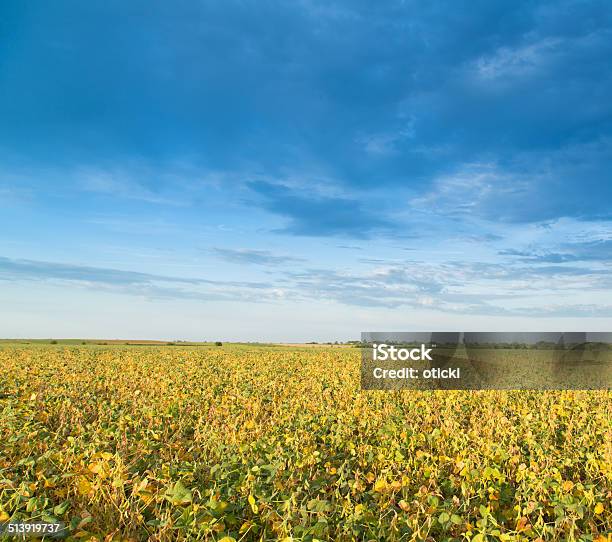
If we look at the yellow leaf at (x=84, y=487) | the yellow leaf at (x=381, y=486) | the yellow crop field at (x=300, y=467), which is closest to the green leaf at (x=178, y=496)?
the yellow crop field at (x=300, y=467)

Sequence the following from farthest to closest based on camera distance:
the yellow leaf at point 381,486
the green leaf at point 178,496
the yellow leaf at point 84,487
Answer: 1. the yellow leaf at point 381,486
2. the yellow leaf at point 84,487
3. the green leaf at point 178,496

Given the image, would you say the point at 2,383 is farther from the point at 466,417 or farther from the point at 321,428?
the point at 466,417

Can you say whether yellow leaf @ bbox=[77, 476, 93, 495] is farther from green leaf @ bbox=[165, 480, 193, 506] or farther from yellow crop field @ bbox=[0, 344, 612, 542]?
green leaf @ bbox=[165, 480, 193, 506]

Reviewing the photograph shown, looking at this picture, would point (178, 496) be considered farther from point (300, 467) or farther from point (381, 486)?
point (381, 486)

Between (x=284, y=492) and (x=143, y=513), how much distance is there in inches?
70.3

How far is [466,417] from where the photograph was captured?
11.8m

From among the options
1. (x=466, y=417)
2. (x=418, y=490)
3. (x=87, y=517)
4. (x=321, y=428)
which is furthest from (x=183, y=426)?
(x=466, y=417)

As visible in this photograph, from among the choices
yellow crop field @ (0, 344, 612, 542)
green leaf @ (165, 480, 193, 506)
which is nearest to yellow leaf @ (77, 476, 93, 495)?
yellow crop field @ (0, 344, 612, 542)

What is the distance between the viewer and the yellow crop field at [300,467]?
5449 millimetres

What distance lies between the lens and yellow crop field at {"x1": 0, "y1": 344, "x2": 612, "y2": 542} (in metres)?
5.45

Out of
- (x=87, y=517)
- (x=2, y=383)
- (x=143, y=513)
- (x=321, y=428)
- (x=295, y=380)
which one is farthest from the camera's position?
(x=295, y=380)

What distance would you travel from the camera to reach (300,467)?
276 inches

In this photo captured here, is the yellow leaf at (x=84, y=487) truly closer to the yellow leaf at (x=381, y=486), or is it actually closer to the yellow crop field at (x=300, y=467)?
the yellow crop field at (x=300, y=467)

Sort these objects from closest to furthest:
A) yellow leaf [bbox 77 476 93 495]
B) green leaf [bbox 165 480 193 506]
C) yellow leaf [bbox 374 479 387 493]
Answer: green leaf [bbox 165 480 193 506]
yellow leaf [bbox 77 476 93 495]
yellow leaf [bbox 374 479 387 493]
